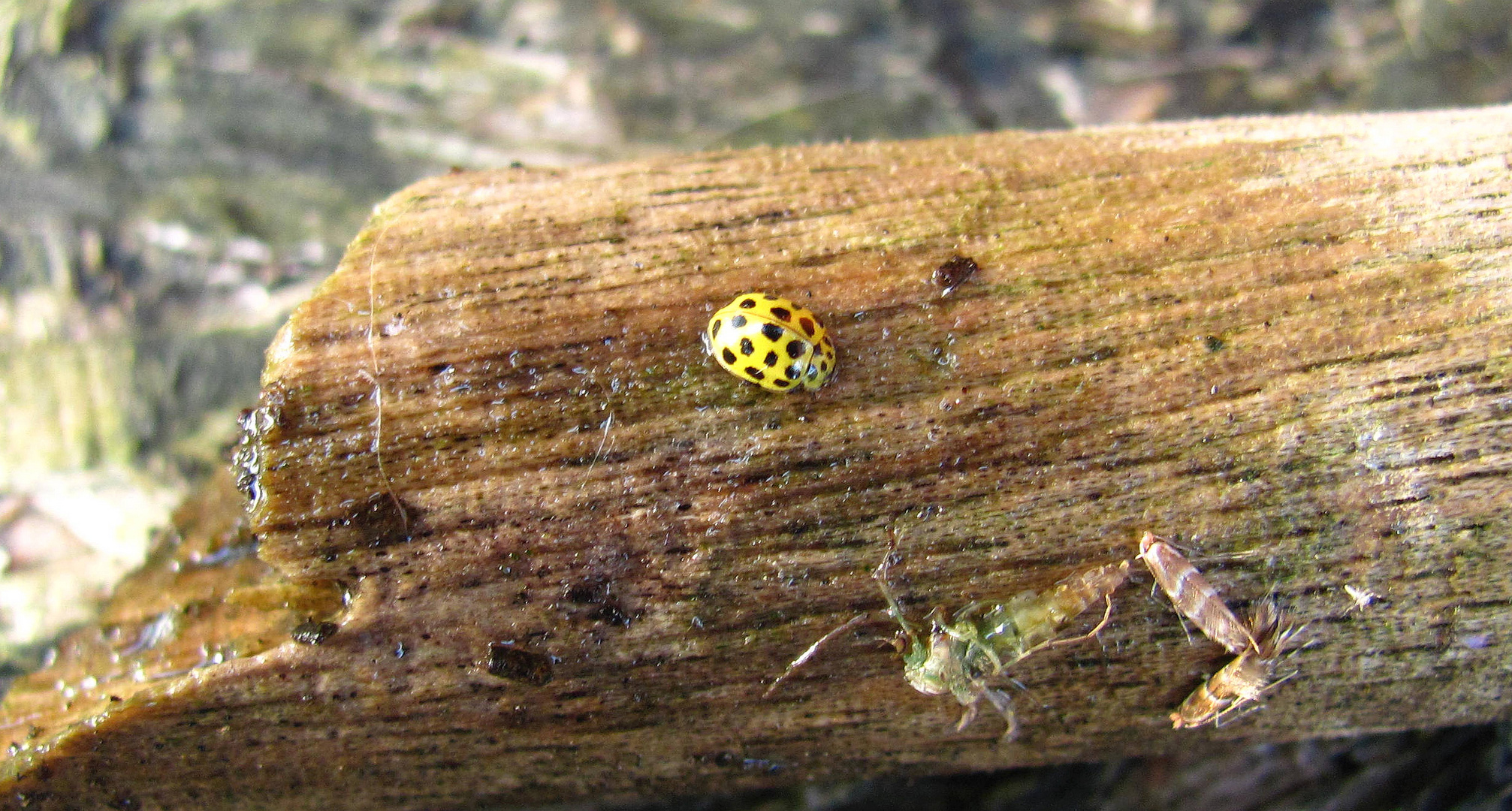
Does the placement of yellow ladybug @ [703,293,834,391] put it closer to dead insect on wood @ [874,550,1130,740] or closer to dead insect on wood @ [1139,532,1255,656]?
dead insect on wood @ [874,550,1130,740]

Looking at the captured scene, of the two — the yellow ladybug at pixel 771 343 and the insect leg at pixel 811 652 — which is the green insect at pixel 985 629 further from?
the yellow ladybug at pixel 771 343

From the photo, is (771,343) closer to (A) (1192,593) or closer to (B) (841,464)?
(B) (841,464)

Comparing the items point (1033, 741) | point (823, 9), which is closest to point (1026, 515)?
point (1033, 741)

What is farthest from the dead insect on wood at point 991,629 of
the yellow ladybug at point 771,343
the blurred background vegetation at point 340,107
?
the blurred background vegetation at point 340,107

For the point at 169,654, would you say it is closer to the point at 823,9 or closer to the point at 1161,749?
the point at 1161,749

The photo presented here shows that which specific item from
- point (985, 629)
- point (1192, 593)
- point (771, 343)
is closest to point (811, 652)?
point (985, 629)

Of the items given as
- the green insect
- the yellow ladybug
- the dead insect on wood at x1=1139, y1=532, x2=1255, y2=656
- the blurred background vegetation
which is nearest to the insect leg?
the green insect
